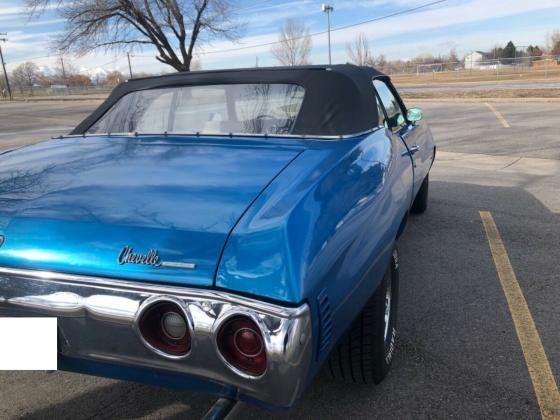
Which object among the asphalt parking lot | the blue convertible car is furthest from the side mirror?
the blue convertible car

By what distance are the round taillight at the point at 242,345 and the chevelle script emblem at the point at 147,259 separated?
22 centimetres

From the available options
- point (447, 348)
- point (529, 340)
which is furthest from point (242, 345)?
point (529, 340)

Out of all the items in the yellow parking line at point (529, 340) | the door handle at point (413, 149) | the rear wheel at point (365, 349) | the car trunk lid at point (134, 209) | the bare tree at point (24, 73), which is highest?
the bare tree at point (24, 73)

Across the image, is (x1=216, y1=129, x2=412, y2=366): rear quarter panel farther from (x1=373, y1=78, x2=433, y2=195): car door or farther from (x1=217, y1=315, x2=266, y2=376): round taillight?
(x1=373, y1=78, x2=433, y2=195): car door

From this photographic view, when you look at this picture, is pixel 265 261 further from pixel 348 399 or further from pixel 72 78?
pixel 72 78

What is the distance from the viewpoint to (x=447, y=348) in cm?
287

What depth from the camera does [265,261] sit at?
1.57 metres

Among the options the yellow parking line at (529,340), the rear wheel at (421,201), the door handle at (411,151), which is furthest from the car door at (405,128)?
the yellow parking line at (529,340)

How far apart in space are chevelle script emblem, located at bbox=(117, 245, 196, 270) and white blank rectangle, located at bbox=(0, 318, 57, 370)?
14.7 inches

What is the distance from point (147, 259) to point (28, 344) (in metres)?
0.58

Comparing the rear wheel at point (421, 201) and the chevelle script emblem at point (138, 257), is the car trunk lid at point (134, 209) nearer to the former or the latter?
the chevelle script emblem at point (138, 257)

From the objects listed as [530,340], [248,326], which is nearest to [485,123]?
[530,340]

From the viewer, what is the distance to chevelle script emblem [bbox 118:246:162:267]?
1.63 meters

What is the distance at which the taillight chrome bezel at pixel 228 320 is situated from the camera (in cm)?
151
